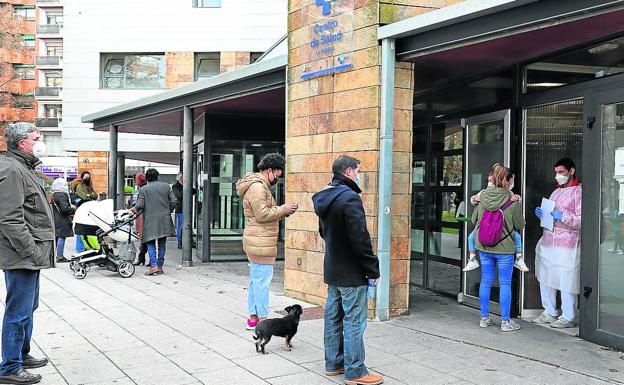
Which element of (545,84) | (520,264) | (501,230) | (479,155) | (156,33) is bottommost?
(520,264)

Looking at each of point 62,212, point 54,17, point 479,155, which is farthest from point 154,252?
point 54,17

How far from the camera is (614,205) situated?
6.27m

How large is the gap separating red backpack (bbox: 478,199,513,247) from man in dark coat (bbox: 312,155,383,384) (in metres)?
2.45

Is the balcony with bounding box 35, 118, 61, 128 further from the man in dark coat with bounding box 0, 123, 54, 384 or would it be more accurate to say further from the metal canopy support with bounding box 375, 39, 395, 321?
the man in dark coat with bounding box 0, 123, 54, 384

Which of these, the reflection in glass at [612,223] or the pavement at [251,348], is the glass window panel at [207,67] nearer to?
the pavement at [251,348]

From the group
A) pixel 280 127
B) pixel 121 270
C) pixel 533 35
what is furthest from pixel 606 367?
pixel 280 127

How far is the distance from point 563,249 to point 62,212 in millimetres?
8962

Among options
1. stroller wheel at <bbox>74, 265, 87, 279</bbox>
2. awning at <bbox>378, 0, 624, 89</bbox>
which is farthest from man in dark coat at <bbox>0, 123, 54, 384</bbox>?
stroller wheel at <bbox>74, 265, 87, 279</bbox>

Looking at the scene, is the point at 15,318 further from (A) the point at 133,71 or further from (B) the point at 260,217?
(A) the point at 133,71

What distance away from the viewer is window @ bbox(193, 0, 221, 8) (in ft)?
97.5

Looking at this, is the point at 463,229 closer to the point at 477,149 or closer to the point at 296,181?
the point at 477,149

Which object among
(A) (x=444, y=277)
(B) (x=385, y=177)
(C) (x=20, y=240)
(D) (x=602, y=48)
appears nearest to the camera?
(C) (x=20, y=240)

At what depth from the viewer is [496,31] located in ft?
20.4

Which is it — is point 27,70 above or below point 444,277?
above
